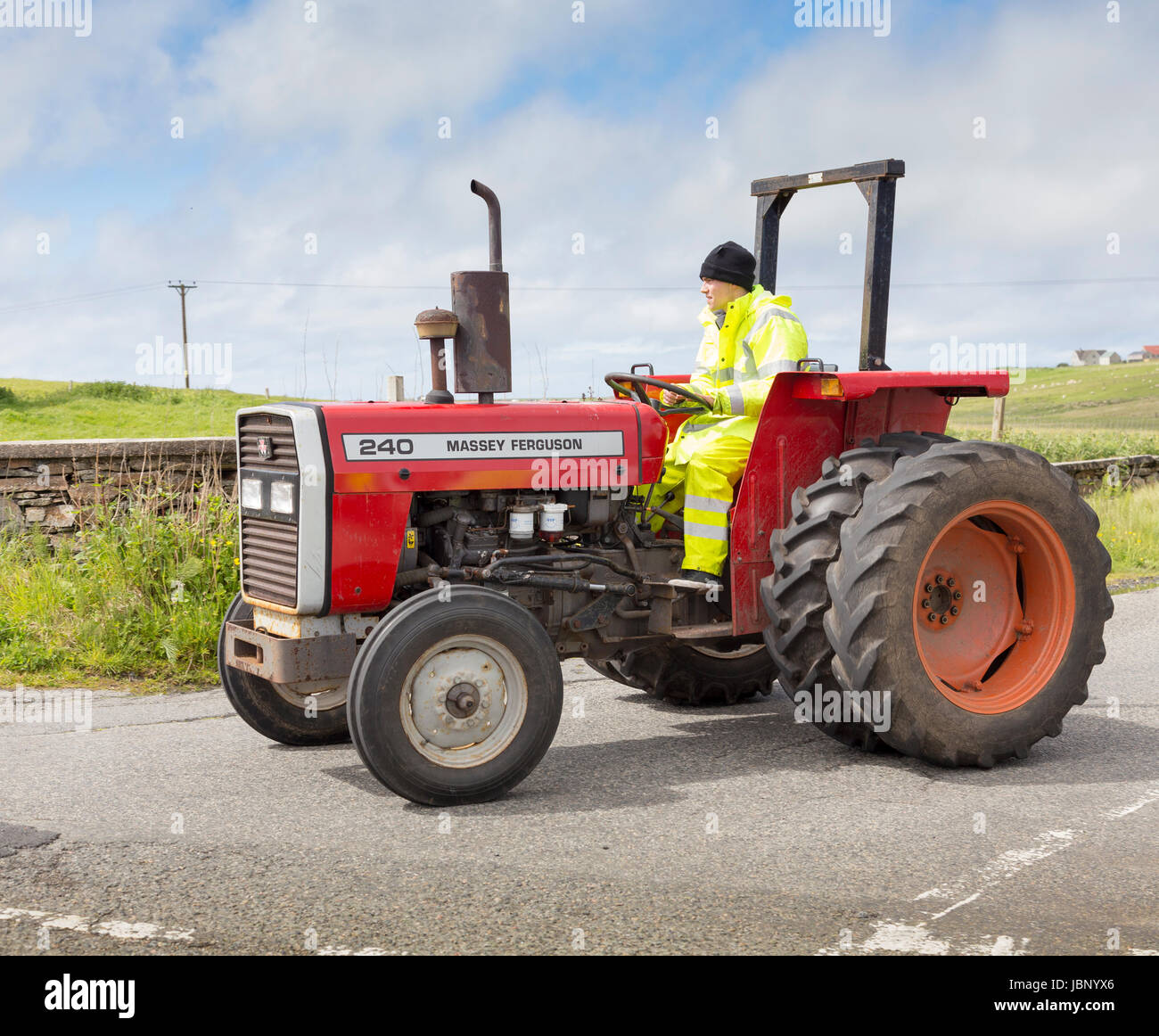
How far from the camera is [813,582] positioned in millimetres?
5176

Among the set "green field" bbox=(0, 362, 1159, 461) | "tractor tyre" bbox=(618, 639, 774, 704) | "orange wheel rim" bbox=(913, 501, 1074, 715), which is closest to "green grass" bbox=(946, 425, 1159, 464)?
"green field" bbox=(0, 362, 1159, 461)

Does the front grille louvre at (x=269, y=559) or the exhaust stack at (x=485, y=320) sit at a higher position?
the exhaust stack at (x=485, y=320)

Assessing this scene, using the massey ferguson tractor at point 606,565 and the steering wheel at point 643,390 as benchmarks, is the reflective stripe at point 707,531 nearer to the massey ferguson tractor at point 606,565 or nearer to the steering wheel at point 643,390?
the massey ferguson tractor at point 606,565

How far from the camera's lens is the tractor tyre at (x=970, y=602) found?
504 centimetres

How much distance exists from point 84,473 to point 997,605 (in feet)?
22.4

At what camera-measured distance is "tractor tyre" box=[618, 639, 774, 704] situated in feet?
20.8

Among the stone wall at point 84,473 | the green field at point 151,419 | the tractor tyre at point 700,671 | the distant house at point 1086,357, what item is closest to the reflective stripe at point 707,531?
the tractor tyre at point 700,671

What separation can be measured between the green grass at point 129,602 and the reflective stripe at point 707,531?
123 inches

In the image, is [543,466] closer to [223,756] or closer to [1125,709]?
[223,756]

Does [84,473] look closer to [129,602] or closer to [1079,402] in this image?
[129,602]

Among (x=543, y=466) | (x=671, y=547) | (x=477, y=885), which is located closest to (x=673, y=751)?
(x=671, y=547)

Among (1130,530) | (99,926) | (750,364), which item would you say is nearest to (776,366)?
(750,364)

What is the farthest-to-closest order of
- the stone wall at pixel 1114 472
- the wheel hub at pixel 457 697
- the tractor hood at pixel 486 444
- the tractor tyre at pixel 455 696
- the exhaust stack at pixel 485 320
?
the stone wall at pixel 1114 472 < the exhaust stack at pixel 485 320 < the tractor hood at pixel 486 444 < the wheel hub at pixel 457 697 < the tractor tyre at pixel 455 696
